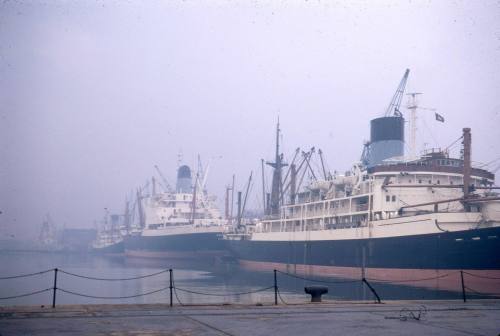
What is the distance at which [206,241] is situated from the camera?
70.9m

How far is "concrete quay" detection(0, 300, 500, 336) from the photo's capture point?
858 cm

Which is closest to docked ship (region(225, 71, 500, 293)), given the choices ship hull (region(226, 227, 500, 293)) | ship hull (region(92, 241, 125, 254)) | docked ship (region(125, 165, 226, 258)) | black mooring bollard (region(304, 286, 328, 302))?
ship hull (region(226, 227, 500, 293))

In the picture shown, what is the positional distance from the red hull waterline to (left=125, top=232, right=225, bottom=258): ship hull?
26.6m

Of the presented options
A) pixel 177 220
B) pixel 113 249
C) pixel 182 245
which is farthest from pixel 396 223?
pixel 113 249

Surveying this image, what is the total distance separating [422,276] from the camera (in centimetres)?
2981

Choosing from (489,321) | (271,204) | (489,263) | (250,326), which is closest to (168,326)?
(250,326)

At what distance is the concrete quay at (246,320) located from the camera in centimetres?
858

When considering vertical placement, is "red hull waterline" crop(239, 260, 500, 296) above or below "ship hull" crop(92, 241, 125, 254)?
above

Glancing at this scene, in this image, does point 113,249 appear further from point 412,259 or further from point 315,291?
point 315,291

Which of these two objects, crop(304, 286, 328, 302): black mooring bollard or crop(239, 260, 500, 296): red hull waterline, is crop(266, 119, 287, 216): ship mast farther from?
crop(304, 286, 328, 302): black mooring bollard

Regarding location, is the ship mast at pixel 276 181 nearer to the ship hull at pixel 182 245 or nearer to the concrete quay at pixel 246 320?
the ship hull at pixel 182 245

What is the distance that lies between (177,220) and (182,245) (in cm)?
1236

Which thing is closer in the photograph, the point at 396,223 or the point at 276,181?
the point at 396,223

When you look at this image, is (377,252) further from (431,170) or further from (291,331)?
(291,331)
